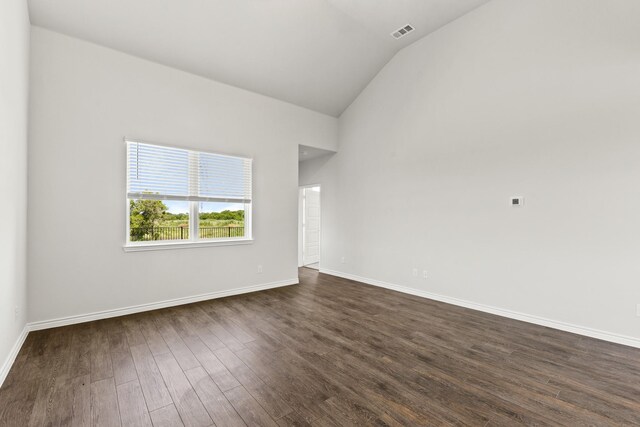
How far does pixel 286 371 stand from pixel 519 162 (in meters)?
3.64

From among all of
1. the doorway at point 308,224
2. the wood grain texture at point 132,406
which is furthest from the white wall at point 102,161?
the doorway at point 308,224

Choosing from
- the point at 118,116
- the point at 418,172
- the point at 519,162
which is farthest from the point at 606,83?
the point at 118,116

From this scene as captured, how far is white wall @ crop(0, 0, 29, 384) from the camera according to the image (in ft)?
7.37

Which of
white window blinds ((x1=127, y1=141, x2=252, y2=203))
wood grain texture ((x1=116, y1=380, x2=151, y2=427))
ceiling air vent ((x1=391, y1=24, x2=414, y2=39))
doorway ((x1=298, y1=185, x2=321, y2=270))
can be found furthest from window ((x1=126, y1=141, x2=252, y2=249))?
ceiling air vent ((x1=391, y1=24, x2=414, y2=39))

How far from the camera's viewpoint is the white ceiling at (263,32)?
3.36 meters

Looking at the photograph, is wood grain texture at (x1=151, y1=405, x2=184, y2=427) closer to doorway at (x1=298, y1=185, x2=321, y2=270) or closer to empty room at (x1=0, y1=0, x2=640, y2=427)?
empty room at (x1=0, y1=0, x2=640, y2=427)

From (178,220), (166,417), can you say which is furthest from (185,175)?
(166,417)

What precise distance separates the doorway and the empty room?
1794 mm

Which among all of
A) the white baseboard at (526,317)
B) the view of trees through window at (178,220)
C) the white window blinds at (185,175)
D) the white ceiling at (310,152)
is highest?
the white ceiling at (310,152)

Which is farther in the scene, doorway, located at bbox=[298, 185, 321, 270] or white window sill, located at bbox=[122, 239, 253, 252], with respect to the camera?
doorway, located at bbox=[298, 185, 321, 270]

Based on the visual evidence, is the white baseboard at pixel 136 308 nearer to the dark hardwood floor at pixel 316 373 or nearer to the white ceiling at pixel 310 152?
the dark hardwood floor at pixel 316 373

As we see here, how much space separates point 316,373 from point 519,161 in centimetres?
348

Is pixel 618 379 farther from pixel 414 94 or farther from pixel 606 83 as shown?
pixel 414 94

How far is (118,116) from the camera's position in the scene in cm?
372
